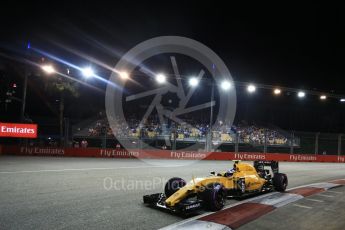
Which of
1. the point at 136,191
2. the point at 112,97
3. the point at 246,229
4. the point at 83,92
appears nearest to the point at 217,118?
the point at 112,97

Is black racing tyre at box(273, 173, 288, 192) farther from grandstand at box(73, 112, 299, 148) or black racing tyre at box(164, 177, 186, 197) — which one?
grandstand at box(73, 112, 299, 148)

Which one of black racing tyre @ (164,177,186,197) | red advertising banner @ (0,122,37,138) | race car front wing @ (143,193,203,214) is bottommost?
race car front wing @ (143,193,203,214)

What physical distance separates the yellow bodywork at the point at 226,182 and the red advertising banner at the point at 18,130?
1571cm

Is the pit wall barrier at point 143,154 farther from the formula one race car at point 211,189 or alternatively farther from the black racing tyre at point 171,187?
the black racing tyre at point 171,187

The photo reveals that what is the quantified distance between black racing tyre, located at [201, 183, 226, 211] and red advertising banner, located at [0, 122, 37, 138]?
54.0 ft

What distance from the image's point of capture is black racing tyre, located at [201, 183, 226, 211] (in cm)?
753

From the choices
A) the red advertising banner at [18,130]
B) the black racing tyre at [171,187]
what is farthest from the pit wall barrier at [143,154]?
the black racing tyre at [171,187]

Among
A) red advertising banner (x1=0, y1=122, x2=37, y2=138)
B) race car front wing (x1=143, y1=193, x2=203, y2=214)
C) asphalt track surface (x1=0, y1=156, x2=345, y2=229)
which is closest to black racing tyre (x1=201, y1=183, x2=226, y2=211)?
race car front wing (x1=143, y1=193, x2=203, y2=214)

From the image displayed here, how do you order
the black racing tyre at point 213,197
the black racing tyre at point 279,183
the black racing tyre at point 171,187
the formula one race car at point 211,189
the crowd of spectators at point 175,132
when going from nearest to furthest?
the formula one race car at point 211,189 → the black racing tyre at point 213,197 → the black racing tyre at point 171,187 → the black racing tyre at point 279,183 → the crowd of spectators at point 175,132

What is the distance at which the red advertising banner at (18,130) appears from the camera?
2092 centimetres

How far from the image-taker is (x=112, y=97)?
108 feet

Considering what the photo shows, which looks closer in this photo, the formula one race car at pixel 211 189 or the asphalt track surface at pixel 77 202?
the asphalt track surface at pixel 77 202

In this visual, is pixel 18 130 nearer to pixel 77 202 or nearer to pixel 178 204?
pixel 77 202

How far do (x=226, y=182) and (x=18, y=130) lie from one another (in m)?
16.3
